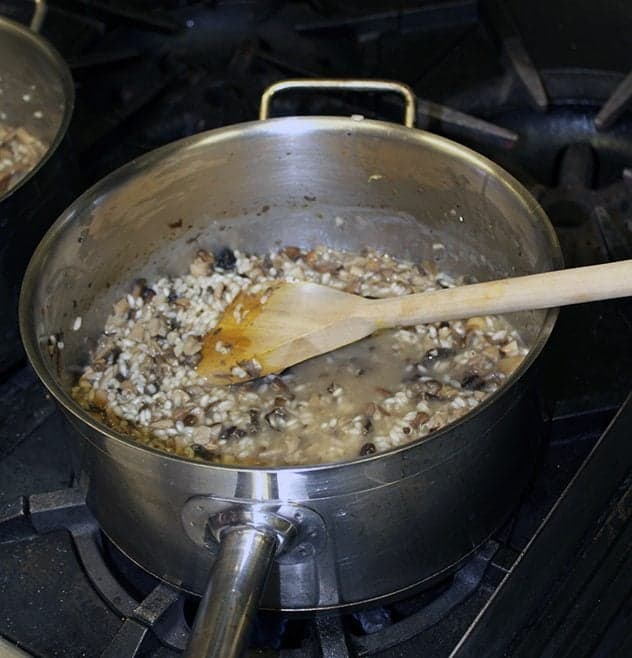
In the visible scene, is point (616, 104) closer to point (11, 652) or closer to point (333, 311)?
point (333, 311)

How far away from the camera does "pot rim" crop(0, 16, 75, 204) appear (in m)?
1.16

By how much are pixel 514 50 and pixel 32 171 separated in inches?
31.1

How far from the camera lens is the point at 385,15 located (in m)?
A: 1.65

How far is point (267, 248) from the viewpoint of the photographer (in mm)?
1439

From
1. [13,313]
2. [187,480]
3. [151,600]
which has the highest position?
[187,480]

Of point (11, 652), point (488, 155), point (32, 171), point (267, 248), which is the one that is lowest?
Answer: point (11, 652)

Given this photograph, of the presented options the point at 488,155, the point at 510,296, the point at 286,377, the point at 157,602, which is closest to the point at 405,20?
the point at 488,155

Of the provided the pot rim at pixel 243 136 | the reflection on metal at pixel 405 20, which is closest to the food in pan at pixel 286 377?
the pot rim at pixel 243 136

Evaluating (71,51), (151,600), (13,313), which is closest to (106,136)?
(71,51)

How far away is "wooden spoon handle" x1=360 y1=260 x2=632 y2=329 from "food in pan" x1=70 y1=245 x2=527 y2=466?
0.13 metres

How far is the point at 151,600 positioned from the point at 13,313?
42cm

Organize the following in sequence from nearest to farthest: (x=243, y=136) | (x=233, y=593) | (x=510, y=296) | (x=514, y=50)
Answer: (x=233, y=593), (x=510, y=296), (x=243, y=136), (x=514, y=50)

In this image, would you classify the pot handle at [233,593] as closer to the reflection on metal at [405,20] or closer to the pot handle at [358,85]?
the pot handle at [358,85]

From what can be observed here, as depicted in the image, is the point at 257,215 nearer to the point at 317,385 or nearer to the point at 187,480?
the point at 317,385
